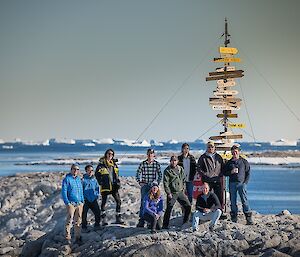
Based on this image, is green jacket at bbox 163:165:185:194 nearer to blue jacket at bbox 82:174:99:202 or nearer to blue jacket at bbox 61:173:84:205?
blue jacket at bbox 82:174:99:202

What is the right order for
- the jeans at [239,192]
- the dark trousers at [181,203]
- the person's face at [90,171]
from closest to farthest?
1. the dark trousers at [181,203]
2. the jeans at [239,192]
3. the person's face at [90,171]

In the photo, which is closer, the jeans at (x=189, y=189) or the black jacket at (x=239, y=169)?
the black jacket at (x=239, y=169)

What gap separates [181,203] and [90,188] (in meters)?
2.46

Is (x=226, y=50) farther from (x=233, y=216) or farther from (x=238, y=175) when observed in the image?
(x=233, y=216)

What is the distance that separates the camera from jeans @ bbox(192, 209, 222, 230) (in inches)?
609

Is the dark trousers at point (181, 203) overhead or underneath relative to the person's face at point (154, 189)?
underneath

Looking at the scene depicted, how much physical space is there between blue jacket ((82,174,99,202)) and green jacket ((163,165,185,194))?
2007mm

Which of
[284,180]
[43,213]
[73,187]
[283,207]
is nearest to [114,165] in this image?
[73,187]

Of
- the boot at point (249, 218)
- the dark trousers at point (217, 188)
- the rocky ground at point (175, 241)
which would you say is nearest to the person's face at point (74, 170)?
the rocky ground at point (175, 241)

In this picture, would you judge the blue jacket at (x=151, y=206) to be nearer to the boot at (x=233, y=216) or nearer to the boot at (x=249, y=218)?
the boot at (x=233, y=216)

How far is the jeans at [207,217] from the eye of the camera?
15.5 metres

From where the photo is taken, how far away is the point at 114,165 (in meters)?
17.0

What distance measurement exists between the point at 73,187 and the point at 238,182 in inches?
167

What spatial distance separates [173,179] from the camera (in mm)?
15961
